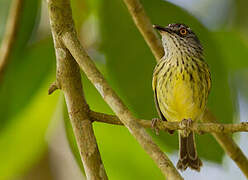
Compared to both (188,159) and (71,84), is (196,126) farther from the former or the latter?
(188,159)

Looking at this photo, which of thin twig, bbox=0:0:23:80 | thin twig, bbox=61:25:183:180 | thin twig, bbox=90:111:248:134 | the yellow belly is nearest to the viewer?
thin twig, bbox=61:25:183:180

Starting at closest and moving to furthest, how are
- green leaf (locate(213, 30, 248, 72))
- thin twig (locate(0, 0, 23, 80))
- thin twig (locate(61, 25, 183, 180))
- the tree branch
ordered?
thin twig (locate(61, 25, 183, 180)), the tree branch, thin twig (locate(0, 0, 23, 80)), green leaf (locate(213, 30, 248, 72))

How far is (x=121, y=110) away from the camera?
2.09 meters

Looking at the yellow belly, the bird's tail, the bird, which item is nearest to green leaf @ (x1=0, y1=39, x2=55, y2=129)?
the bird

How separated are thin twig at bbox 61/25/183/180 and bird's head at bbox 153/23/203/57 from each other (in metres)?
1.64

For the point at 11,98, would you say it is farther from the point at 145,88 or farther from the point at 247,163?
the point at 247,163

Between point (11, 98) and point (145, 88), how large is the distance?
828mm

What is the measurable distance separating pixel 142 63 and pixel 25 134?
0.89 m

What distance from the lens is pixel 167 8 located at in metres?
3.10

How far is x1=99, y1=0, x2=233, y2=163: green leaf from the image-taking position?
9.82ft

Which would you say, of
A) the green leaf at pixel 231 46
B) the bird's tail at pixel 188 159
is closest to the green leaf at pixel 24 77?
the green leaf at pixel 231 46

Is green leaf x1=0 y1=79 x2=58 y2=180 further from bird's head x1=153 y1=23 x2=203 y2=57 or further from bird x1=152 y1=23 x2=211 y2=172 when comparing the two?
bird's head x1=153 y1=23 x2=203 y2=57

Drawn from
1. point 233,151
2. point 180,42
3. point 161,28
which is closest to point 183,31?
point 180,42

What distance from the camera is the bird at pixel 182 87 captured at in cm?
372
